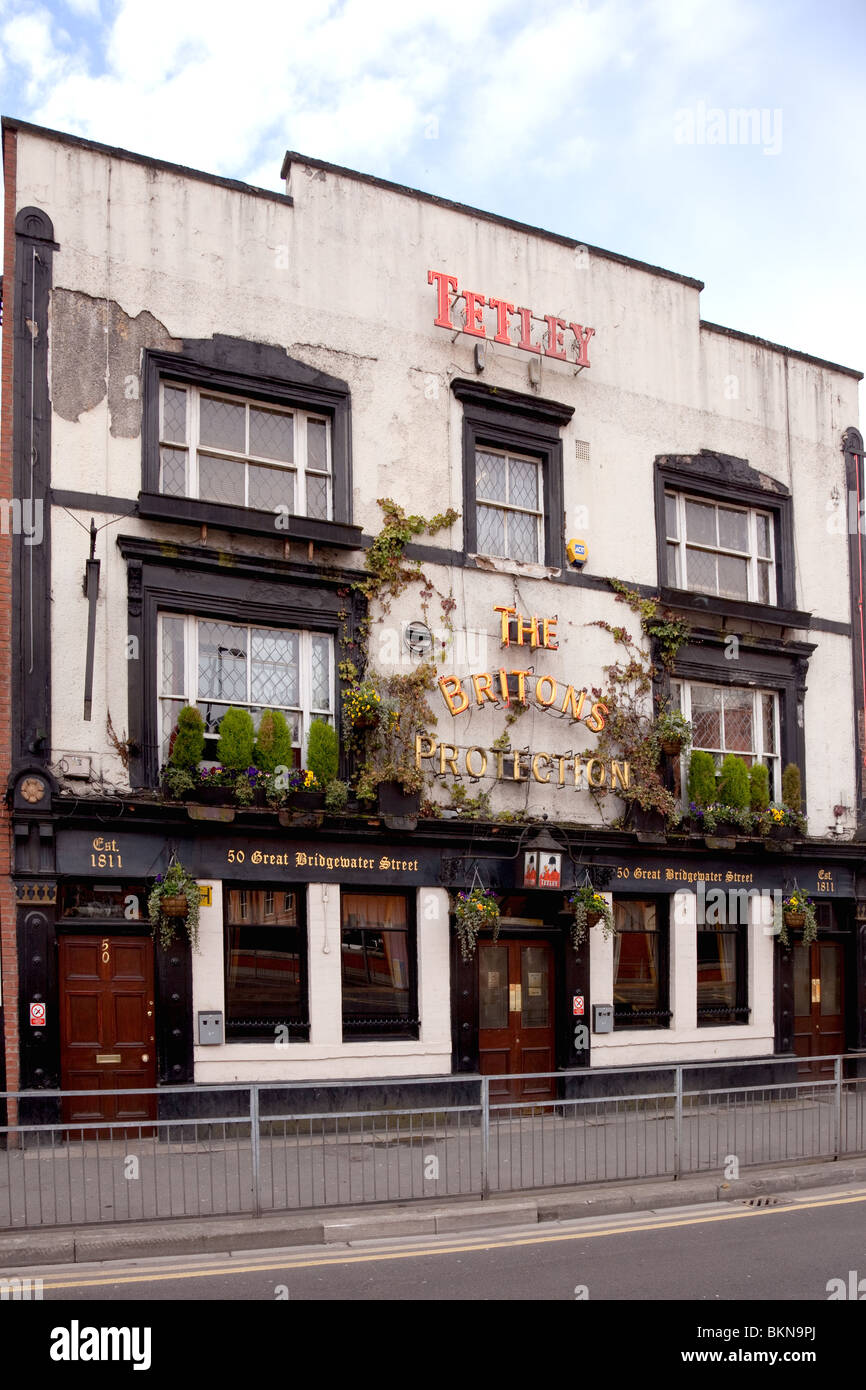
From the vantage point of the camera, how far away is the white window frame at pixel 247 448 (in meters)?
15.5

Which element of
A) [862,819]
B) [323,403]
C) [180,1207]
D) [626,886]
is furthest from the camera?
[862,819]

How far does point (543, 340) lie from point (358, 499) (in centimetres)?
415

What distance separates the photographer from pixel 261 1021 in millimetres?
15195

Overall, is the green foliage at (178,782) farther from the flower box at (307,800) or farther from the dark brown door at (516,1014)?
the dark brown door at (516,1014)

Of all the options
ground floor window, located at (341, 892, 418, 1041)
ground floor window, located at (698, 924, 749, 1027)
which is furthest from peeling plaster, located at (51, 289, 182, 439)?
ground floor window, located at (698, 924, 749, 1027)

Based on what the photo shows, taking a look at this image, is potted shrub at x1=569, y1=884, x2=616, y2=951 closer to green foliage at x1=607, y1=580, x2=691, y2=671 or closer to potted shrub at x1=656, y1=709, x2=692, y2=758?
potted shrub at x1=656, y1=709, x2=692, y2=758

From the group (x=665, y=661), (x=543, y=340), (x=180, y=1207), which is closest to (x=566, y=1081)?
(x=665, y=661)

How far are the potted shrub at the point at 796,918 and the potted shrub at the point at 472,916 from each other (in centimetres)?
548

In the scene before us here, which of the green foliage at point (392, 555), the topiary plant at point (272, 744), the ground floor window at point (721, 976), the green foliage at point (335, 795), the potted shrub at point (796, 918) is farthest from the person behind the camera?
the potted shrub at point (796, 918)

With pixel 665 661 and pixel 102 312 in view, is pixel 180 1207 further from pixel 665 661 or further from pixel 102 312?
pixel 665 661

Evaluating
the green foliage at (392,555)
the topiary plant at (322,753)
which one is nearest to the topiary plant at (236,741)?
the topiary plant at (322,753)

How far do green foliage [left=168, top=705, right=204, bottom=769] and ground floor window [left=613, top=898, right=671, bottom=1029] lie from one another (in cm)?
702

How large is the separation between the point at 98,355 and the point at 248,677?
428 centimetres

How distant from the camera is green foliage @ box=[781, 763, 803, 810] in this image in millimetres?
19594
